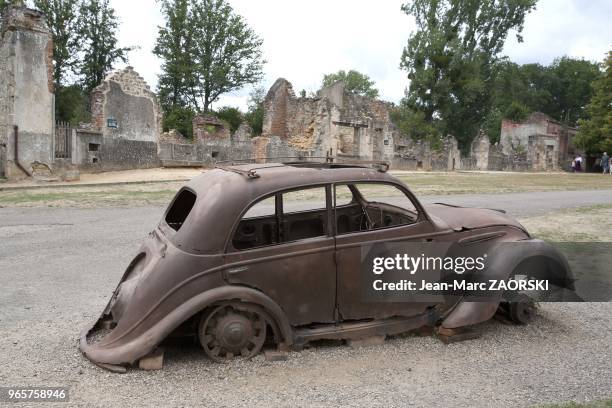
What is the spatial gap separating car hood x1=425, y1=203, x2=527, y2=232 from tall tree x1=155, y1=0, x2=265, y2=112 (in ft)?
128

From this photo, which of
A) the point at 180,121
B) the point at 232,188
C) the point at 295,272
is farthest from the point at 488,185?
the point at 180,121

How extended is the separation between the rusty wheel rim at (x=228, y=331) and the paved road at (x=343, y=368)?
0.36 feet

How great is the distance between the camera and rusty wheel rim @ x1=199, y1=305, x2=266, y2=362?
3527 mm

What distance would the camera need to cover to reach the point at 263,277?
357cm

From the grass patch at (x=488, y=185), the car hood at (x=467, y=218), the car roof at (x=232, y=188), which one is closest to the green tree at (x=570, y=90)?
the grass patch at (x=488, y=185)

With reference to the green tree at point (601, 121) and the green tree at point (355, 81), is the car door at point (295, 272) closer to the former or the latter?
the green tree at point (601, 121)

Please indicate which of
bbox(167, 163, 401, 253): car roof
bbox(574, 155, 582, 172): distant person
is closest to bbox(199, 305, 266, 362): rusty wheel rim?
bbox(167, 163, 401, 253): car roof

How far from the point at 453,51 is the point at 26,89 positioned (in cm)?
3253

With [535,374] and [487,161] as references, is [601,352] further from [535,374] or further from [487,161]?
[487,161]

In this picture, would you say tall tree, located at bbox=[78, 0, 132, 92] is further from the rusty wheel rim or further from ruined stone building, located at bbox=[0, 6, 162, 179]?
the rusty wheel rim

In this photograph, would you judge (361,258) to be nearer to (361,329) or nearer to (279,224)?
(361,329)

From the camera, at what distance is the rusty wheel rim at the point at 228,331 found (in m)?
3.53

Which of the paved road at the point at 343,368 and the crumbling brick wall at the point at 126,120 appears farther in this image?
the crumbling brick wall at the point at 126,120

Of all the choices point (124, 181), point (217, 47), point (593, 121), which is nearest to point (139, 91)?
point (124, 181)
